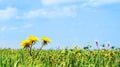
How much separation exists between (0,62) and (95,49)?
5640mm

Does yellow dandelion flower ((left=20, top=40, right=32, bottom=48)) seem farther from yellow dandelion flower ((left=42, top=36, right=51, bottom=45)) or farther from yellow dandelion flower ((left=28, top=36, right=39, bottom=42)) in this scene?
yellow dandelion flower ((left=42, top=36, right=51, bottom=45))

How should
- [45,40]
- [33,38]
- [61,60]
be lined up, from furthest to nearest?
1. [61,60]
2. [45,40]
3. [33,38]

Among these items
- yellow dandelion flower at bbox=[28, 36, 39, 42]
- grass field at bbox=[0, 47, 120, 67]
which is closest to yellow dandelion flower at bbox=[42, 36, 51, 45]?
yellow dandelion flower at bbox=[28, 36, 39, 42]

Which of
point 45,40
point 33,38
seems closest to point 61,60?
point 45,40

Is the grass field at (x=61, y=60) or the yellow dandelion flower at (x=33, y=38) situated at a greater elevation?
the yellow dandelion flower at (x=33, y=38)

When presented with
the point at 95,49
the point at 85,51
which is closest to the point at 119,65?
the point at 85,51

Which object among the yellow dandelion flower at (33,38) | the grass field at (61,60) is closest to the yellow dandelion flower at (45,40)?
the yellow dandelion flower at (33,38)

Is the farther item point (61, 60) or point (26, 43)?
point (61, 60)

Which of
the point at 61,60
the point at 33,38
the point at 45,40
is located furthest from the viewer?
the point at 61,60

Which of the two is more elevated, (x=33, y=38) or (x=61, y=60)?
(x=33, y=38)

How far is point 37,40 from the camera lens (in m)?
5.31

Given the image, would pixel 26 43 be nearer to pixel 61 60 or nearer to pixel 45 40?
pixel 45 40

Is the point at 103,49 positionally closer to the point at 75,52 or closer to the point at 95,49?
the point at 95,49

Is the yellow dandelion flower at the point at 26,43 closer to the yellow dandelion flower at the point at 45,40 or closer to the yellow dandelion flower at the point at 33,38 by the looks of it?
the yellow dandelion flower at the point at 33,38
